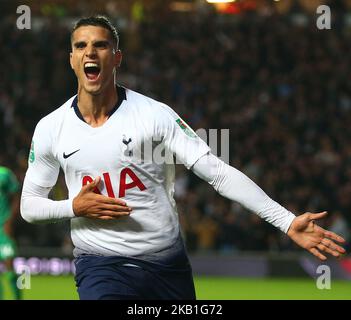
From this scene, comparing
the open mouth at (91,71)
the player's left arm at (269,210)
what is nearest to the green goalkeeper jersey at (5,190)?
the open mouth at (91,71)

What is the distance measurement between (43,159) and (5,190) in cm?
387

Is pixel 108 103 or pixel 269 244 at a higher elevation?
pixel 108 103

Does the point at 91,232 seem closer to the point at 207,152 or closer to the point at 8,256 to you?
the point at 207,152

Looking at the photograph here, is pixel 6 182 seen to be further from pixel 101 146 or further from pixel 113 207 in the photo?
pixel 113 207

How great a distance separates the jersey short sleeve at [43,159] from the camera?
604 centimetres

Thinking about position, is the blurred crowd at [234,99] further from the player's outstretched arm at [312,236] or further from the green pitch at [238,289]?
the player's outstretched arm at [312,236]

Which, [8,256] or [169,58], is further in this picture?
[169,58]

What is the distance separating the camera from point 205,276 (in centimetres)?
1661

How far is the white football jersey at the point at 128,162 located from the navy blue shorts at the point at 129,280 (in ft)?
0.24

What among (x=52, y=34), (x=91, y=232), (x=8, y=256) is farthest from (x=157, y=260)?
(x=52, y=34)

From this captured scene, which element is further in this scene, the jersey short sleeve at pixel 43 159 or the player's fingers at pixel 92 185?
the jersey short sleeve at pixel 43 159

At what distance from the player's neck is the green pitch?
23.0 ft

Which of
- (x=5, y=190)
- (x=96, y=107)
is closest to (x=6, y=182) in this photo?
(x=5, y=190)

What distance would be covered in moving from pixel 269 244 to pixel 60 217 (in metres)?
11.5
